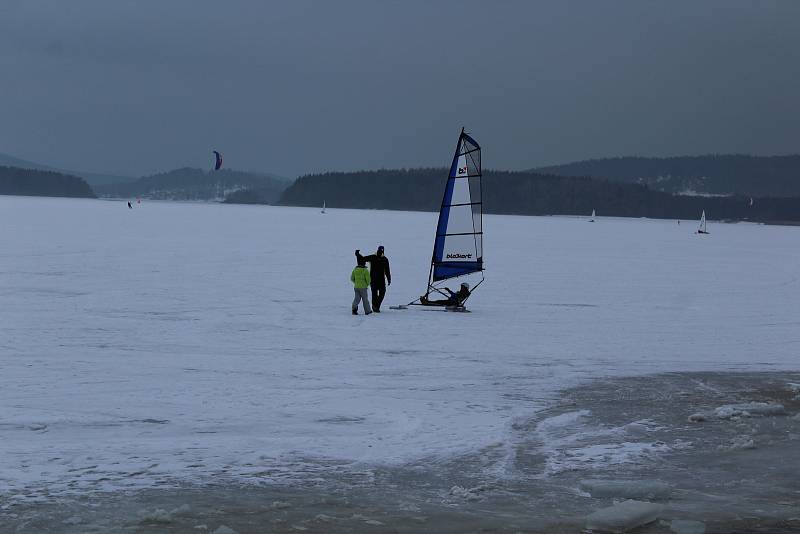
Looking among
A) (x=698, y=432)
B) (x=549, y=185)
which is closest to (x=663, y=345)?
(x=698, y=432)

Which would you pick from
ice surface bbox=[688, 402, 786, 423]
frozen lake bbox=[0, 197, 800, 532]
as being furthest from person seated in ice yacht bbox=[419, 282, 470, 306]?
ice surface bbox=[688, 402, 786, 423]

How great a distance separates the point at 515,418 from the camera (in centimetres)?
830

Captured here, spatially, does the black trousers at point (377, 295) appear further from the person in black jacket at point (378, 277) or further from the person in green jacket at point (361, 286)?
the person in green jacket at point (361, 286)

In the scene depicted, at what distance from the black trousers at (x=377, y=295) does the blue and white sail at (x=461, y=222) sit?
1.54 m

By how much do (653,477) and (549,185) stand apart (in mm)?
187864

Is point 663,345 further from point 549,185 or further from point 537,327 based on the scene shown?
point 549,185

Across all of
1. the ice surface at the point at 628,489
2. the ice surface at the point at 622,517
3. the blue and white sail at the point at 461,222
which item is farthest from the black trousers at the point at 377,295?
the ice surface at the point at 622,517

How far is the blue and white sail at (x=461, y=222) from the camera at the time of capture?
17359 mm

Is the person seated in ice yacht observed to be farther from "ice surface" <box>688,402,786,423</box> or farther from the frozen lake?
"ice surface" <box>688,402,786,423</box>

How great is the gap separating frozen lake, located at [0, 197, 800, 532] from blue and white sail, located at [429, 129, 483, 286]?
1190mm

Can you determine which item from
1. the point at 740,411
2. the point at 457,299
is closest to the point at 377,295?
the point at 457,299

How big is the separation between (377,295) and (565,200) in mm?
174871

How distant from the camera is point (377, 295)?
16125 mm

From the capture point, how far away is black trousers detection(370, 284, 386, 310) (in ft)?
52.6
